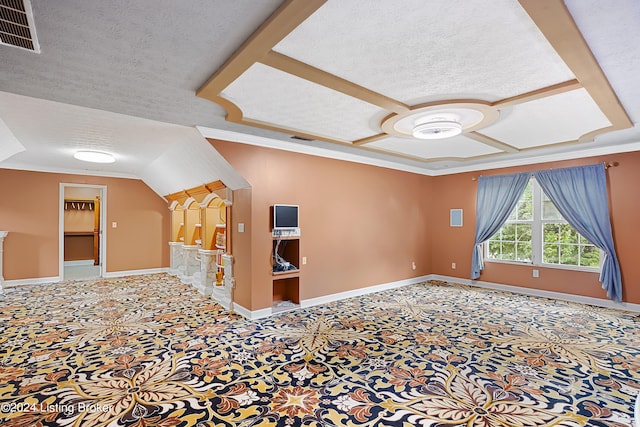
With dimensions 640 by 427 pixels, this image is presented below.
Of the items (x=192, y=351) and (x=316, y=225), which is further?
(x=316, y=225)

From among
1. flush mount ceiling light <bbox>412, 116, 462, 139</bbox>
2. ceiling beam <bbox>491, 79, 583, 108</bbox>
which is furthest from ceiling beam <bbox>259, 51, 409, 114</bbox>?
ceiling beam <bbox>491, 79, 583, 108</bbox>

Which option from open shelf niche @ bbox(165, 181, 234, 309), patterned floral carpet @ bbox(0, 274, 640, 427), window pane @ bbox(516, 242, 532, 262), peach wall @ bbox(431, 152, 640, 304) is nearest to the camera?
patterned floral carpet @ bbox(0, 274, 640, 427)

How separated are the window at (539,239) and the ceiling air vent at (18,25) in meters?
7.12

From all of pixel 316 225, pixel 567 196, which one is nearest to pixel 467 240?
pixel 567 196

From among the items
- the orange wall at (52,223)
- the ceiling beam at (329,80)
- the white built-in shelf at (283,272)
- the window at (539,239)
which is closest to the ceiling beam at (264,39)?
the ceiling beam at (329,80)

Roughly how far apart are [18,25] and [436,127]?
359 cm

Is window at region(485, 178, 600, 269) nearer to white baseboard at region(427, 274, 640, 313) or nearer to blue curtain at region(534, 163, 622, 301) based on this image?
blue curtain at region(534, 163, 622, 301)

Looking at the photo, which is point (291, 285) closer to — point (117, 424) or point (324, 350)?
point (324, 350)

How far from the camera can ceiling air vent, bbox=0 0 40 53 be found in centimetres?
165

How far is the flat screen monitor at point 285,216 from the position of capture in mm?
4582

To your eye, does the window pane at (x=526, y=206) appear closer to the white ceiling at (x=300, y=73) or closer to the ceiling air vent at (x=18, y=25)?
the white ceiling at (x=300, y=73)

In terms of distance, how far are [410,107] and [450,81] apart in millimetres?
607

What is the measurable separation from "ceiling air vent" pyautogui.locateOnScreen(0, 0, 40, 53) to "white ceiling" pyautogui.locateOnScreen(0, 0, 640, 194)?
0.06 m

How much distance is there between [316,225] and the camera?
5.22 m
